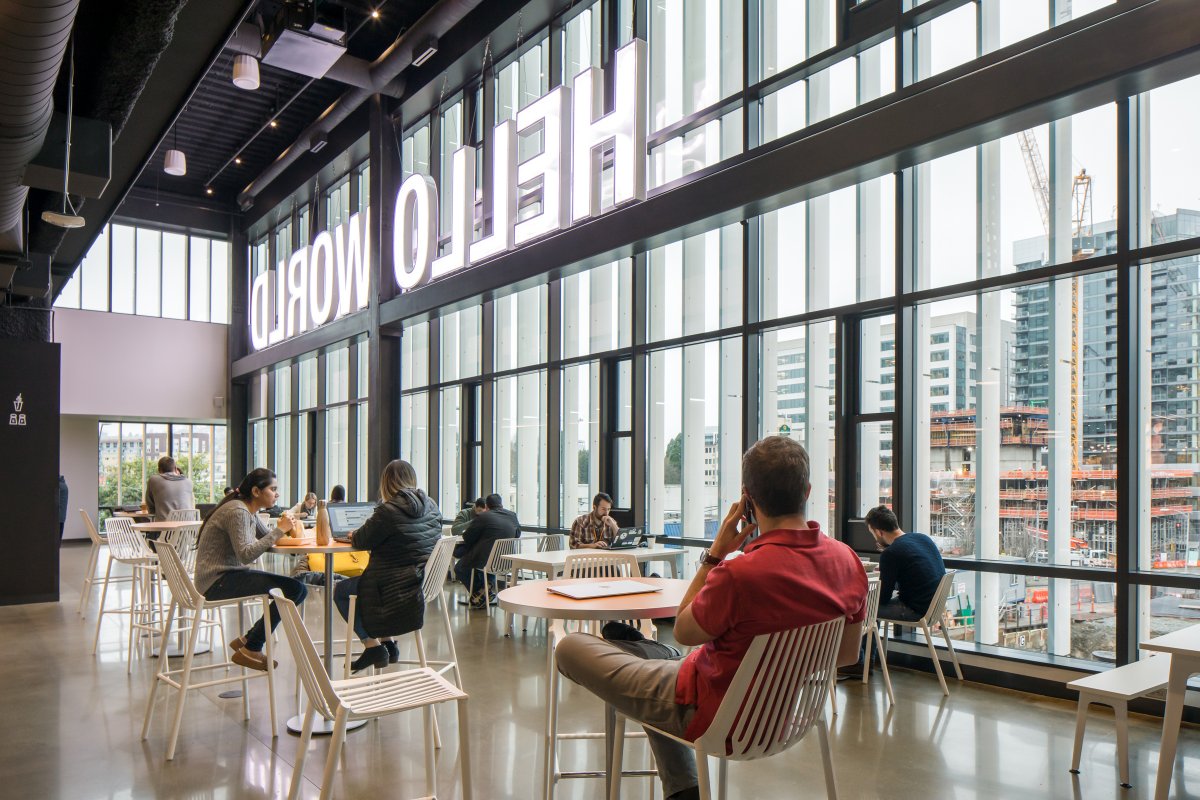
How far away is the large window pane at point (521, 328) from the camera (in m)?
10.0

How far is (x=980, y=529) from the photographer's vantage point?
19.0 feet

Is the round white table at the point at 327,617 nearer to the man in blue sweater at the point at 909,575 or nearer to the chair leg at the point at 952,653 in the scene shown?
the man in blue sweater at the point at 909,575

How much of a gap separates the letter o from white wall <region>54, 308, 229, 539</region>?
8462 millimetres

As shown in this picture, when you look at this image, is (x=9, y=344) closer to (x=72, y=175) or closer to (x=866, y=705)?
(x=72, y=175)

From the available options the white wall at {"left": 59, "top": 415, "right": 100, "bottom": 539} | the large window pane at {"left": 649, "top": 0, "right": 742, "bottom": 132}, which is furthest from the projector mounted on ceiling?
the white wall at {"left": 59, "top": 415, "right": 100, "bottom": 539}

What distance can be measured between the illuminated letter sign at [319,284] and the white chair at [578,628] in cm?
870

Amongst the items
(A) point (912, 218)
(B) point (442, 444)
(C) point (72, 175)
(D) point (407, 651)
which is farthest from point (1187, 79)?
(B) point (442, 444)

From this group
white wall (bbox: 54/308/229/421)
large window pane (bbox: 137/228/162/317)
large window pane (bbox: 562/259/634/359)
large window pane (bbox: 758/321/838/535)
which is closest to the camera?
large window pane (bbox: 758/321/838/535)

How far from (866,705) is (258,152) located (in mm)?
14105

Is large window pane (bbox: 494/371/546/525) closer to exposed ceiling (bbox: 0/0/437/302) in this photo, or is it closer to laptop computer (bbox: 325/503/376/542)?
exposed ceiling (bbox: 0/0/437/302)

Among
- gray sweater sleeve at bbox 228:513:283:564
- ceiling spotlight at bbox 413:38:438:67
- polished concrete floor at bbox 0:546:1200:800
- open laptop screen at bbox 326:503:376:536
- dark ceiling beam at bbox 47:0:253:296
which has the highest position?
ceiling spotlight at bbox 413:38:438:67

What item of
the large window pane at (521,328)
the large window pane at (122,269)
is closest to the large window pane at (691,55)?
the large window pane at (521,328)

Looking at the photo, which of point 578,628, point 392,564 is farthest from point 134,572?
point 578,628

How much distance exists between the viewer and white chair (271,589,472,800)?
2.64 metres
